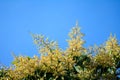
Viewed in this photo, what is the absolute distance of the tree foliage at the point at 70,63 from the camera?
12.6 metres

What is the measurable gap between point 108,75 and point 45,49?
3913mm

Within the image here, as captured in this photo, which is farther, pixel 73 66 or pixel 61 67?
pixel 73 66

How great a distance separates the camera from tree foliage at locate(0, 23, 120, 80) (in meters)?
12.6

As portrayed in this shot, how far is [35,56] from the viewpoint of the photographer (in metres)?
13.1

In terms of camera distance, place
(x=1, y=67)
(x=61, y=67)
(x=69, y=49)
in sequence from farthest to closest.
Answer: (x=1, y=67), (x=69, y=49), (x=61, y=67)

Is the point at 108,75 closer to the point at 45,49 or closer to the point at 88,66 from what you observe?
the point at 88,66

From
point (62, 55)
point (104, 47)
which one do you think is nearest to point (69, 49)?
point (62, 55)

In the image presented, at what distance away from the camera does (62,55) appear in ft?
44.8

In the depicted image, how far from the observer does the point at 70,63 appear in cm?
1319

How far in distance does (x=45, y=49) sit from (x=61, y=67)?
178 cm

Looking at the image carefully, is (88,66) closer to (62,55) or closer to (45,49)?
(62,55)

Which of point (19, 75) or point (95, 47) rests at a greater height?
point (95, 47)

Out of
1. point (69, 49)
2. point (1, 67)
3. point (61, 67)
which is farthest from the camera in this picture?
point (1, 67)

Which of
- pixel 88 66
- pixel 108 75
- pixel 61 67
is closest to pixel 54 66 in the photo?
pixel 61 67
